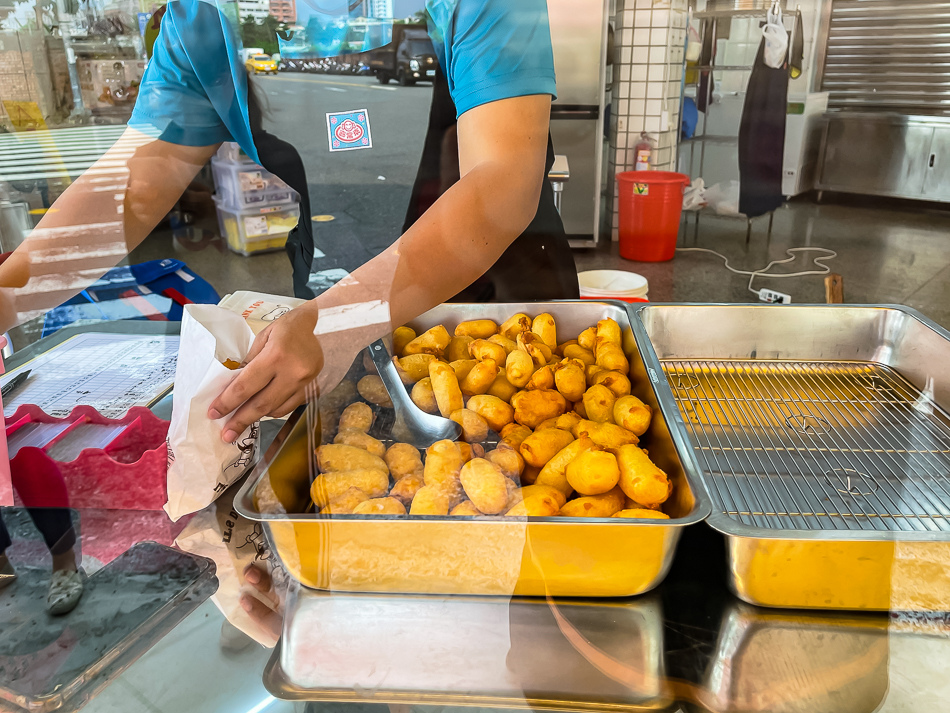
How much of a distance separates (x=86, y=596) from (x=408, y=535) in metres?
0.33

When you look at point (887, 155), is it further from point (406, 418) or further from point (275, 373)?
point (275, 373)

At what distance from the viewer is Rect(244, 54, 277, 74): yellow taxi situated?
537 millimetres

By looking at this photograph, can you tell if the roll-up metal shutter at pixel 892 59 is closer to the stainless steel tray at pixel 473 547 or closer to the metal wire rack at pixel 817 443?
the metal wire rack at pixel 817 443

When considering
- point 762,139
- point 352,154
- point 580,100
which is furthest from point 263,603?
point 762,139

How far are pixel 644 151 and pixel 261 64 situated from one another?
2.73 meters

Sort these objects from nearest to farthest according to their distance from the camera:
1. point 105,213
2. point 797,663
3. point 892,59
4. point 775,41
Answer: point 797,663 < point 105,213 < point 892,59 < point 775,41

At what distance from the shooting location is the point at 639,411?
67 centimetres

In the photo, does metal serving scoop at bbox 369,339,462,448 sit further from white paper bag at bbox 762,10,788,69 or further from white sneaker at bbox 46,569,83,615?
white paper bag at bbox 762,10,788,69

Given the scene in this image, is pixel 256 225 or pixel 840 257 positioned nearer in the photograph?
pixel 256 225

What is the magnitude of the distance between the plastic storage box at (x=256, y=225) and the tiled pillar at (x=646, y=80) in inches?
53.4

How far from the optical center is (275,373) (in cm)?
58

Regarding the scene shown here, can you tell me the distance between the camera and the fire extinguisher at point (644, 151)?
2.87m

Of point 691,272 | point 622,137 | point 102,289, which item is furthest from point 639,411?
point 622,137

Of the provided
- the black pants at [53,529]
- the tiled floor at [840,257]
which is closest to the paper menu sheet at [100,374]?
the black pants at [53,529]
